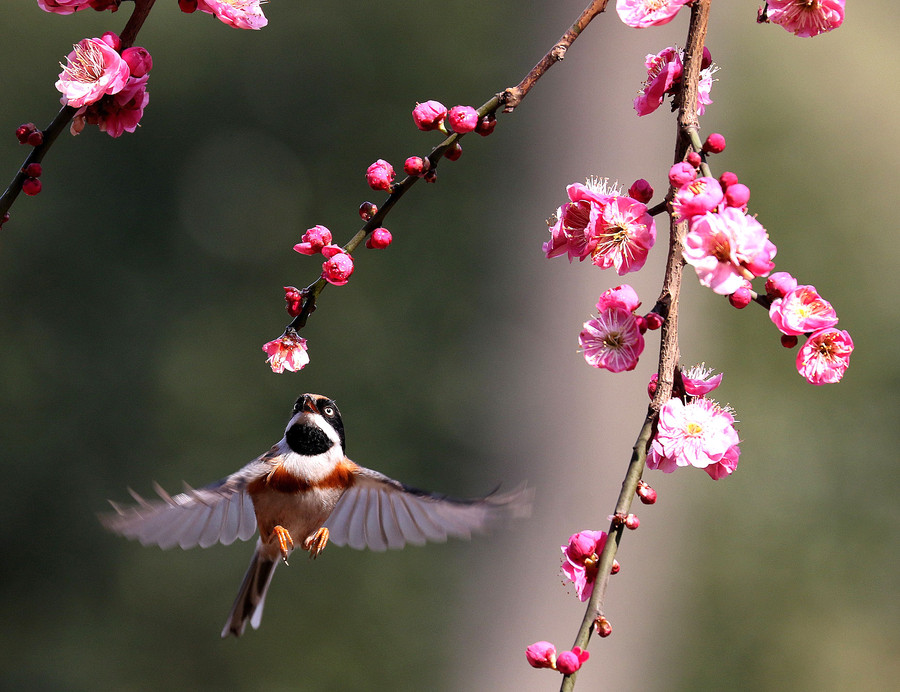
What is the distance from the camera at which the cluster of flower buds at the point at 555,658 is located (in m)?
0.80

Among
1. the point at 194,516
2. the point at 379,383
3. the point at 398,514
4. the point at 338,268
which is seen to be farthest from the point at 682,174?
the point at 379,383

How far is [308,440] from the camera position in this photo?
1.55m

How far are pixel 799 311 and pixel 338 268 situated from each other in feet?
1.46

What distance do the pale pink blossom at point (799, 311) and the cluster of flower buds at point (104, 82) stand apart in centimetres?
67

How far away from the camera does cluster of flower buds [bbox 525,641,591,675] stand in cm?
80

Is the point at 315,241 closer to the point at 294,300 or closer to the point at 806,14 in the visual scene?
the point at 294,300

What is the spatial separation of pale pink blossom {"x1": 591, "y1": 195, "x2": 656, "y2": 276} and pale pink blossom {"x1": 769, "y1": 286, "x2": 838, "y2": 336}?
0.14 m

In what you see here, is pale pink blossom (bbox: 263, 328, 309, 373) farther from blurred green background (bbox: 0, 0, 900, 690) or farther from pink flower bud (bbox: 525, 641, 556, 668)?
blurred green background (bbox: 0, 0, 900, 690)

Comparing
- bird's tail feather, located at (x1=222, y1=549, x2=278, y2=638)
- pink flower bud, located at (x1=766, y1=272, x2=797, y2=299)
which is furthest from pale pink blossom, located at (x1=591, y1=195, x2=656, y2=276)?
bird's tail feather, located at (x1=222, y1=549, x2=278, y2=638)

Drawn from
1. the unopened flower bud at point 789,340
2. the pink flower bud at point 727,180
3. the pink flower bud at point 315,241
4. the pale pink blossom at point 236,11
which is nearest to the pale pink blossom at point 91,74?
the pale pink blossom at point 236,11

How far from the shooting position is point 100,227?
5258 mm

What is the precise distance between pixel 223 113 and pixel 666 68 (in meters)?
4.98

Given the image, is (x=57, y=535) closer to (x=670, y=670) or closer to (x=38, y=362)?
(x=38, y=362)

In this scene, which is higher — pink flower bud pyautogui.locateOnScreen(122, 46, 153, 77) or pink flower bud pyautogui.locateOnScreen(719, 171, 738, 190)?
pink flower bud pyautogui.locateOnScreen(719, 171, 738, 190)
